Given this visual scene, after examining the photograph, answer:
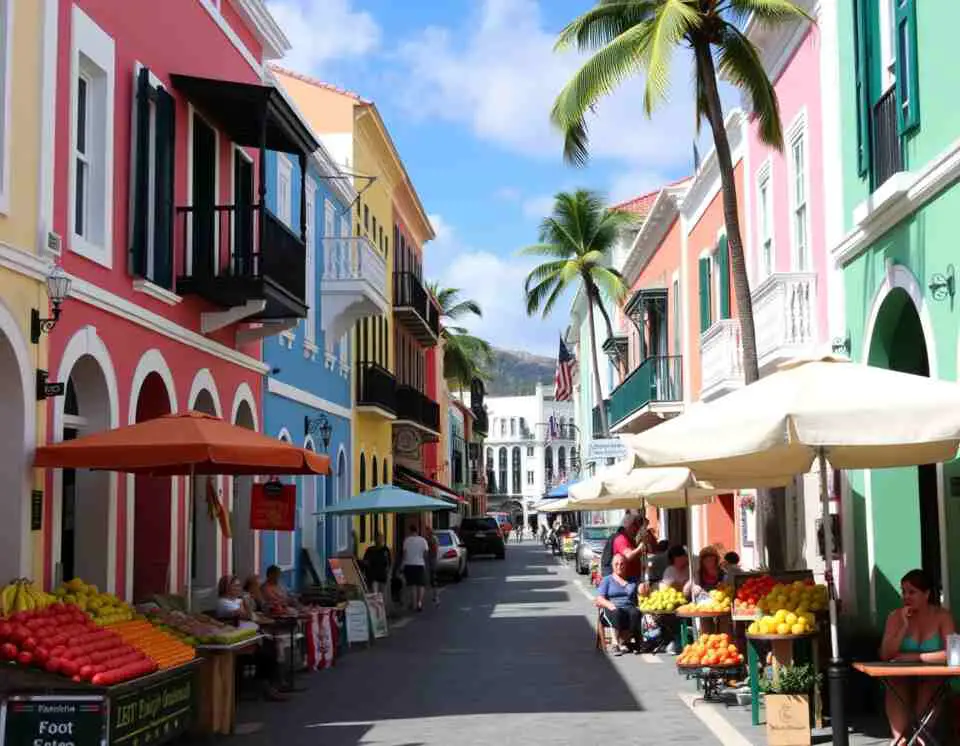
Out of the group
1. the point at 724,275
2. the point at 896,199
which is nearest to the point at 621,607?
the point at 724,275

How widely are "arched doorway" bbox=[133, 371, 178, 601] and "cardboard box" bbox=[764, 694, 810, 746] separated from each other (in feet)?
26.2

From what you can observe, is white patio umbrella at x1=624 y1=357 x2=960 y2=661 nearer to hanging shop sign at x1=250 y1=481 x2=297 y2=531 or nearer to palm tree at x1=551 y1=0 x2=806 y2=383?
palm tree at x1=551 y1=0 x2=806 y2=383

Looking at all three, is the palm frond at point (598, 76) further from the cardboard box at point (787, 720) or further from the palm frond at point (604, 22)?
the cardboard box at point (787, 720)

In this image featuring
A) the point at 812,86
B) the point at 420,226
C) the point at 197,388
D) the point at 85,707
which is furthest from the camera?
the point at 420,226

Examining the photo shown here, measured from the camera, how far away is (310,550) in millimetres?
24812

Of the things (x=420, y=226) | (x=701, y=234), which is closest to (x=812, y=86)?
(x=701, y=234)

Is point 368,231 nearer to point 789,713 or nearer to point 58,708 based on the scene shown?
point 789,713

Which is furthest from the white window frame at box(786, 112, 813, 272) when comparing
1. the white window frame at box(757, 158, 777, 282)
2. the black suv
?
the black suv

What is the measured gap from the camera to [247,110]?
17.3m

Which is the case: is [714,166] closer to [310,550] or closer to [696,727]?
[310,550]

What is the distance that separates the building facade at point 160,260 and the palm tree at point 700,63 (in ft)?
13.2

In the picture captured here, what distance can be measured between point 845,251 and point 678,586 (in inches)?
225

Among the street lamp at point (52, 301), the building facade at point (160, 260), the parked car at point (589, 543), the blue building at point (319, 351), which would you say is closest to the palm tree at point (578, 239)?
the parked car at point (589, 543)

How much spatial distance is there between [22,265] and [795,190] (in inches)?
380
